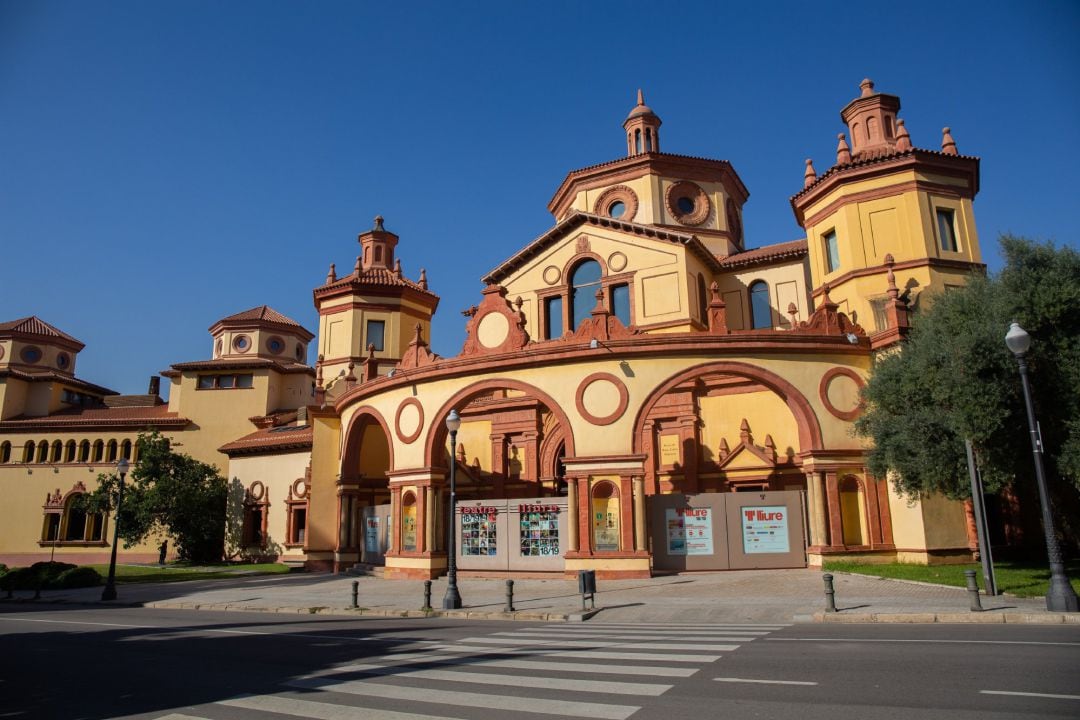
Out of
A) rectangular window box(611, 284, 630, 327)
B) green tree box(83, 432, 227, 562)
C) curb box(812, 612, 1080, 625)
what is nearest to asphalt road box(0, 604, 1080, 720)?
curb box(812, 612, 1080, 625)

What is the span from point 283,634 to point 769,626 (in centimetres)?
922

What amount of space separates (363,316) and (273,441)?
881cm

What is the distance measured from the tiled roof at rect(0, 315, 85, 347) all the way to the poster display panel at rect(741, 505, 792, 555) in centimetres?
5447

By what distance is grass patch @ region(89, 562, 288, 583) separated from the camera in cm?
3130

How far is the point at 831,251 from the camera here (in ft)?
95.2

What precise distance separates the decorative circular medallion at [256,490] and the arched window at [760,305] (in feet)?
94.8

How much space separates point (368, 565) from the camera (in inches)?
1153

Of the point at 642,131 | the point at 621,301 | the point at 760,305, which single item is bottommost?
the point at 621,301

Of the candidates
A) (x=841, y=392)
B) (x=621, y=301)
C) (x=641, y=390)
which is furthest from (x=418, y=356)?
(x=841, y=392)

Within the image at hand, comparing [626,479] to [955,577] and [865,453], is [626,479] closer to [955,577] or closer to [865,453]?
[865,453]

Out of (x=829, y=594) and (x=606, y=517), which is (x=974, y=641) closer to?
(x=829, y=594)

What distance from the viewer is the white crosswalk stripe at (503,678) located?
279 inches

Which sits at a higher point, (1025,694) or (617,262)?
(617,262)

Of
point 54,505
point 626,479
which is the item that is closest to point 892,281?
point 626,479
